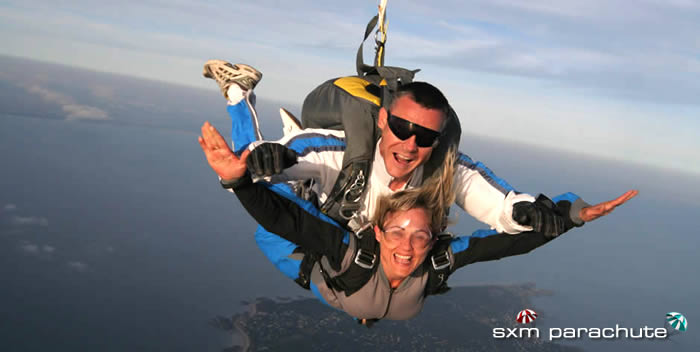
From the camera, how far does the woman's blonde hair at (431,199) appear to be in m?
2.98

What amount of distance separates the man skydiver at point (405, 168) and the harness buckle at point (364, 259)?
428 mm

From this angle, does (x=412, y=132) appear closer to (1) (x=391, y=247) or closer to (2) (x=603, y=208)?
(1) (x=391, y=247)

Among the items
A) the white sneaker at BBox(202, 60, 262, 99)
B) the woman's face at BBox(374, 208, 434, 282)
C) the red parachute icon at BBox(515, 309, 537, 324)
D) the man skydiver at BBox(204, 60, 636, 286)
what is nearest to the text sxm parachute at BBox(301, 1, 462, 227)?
the man skydiver at BBox(204, 60, 636, 286)

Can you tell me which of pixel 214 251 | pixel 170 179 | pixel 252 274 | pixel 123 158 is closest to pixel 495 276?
pixel 252 274

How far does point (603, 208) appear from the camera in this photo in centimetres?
277

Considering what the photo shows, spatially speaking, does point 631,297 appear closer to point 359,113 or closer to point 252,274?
point 252,274

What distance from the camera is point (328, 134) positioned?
3275 millimetres

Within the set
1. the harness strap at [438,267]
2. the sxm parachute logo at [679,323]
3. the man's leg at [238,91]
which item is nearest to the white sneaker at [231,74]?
the man's leg at [238,91]

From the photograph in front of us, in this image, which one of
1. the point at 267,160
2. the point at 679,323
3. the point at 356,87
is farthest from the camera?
the point at 679,323

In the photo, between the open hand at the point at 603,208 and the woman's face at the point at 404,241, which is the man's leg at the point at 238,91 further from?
the open hand at the point at 603,208

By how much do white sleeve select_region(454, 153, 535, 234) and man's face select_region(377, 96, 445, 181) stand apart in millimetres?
566

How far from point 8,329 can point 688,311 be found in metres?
159

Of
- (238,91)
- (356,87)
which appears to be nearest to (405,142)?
(356,87)

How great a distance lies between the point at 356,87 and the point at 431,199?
45.2 inches
